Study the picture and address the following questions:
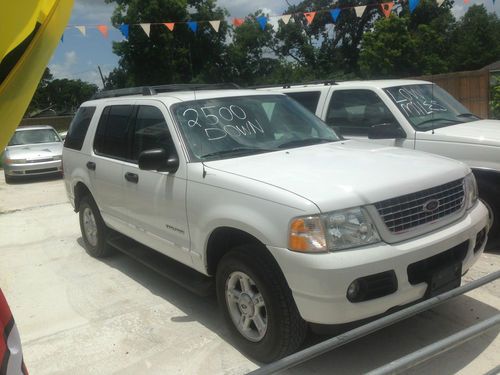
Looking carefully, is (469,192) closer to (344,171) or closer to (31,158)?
(344,171)

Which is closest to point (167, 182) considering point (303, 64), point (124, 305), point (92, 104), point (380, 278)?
point (124, 305)

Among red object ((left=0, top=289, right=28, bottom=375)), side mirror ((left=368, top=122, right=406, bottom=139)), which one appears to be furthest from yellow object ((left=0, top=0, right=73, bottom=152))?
side mirror ((left=368, top=122, right=406, bottom=139))

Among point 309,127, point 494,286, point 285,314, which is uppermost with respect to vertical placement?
point 309,127

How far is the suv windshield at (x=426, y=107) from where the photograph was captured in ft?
19.2

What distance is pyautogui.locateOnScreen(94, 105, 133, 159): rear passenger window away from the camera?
5.01 m

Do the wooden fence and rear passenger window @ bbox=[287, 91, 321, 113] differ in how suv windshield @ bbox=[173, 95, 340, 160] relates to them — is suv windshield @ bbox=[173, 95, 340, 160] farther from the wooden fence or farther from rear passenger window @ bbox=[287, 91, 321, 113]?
the wooden fence

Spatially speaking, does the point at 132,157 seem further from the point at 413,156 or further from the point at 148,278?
the point at 413,156

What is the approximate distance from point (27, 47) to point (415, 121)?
17.3ft

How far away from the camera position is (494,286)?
4488 millimetres

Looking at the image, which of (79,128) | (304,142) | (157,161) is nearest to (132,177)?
(157,161)

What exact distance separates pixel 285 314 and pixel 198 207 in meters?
1.05

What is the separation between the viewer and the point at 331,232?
2.88 metres

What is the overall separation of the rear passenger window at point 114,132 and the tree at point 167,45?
116ft

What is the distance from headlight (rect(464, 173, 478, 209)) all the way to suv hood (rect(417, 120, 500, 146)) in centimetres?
151
